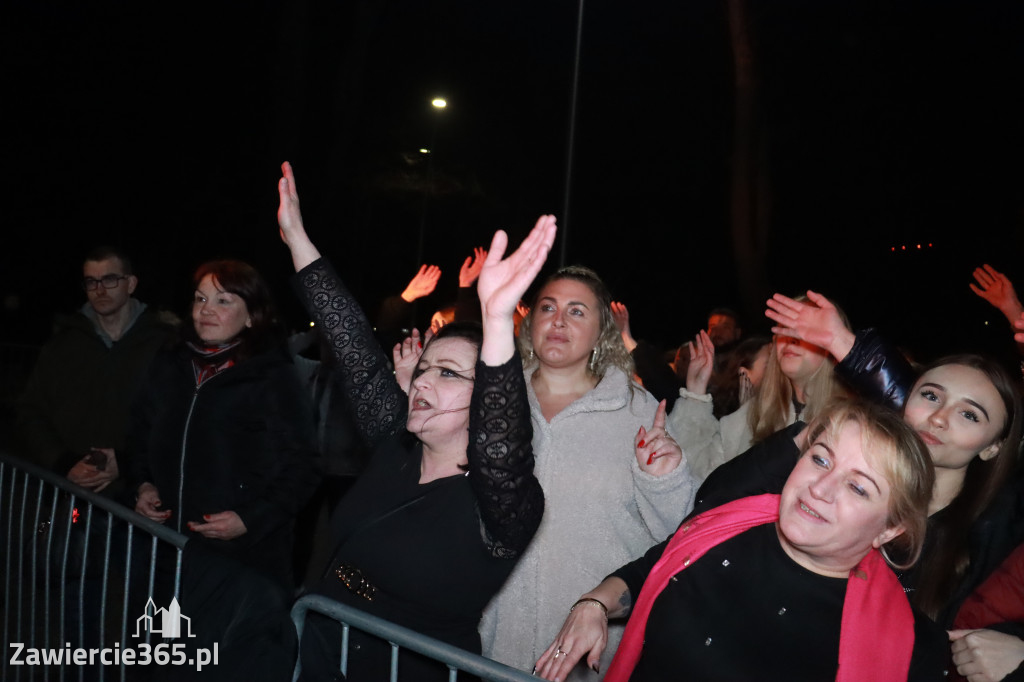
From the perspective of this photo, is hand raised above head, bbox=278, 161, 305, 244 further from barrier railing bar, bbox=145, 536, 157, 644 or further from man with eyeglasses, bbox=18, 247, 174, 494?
man with eyeglasses, bbox=18, 247, 174, 494

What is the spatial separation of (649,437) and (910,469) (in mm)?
901

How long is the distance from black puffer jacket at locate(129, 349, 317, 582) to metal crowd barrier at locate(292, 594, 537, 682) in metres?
1.43

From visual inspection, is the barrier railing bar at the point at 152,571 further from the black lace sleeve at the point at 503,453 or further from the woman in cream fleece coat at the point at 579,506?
the woman in cream fleece coat at the point at 579,506

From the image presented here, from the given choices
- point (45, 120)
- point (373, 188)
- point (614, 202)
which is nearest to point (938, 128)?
point (614, 202)

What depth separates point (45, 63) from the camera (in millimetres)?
13805

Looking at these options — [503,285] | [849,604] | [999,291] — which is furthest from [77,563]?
[999,291]

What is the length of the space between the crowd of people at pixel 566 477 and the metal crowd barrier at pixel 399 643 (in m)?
0.08

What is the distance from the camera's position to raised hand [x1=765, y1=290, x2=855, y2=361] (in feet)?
9.59

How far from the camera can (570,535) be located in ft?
9.85

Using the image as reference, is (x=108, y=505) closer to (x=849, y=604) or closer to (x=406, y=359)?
(x=406, y=359)

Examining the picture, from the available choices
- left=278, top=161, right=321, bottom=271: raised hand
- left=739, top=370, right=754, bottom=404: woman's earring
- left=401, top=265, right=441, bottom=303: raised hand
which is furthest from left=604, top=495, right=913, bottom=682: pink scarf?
left=401, top=265, right=441, bottom=303: raised hand

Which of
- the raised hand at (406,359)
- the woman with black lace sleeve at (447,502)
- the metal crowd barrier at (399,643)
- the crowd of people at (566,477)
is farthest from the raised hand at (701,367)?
the metal crowd barrier at (399,643)

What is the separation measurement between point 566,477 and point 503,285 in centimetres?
120

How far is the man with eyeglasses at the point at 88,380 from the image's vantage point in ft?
13.9
